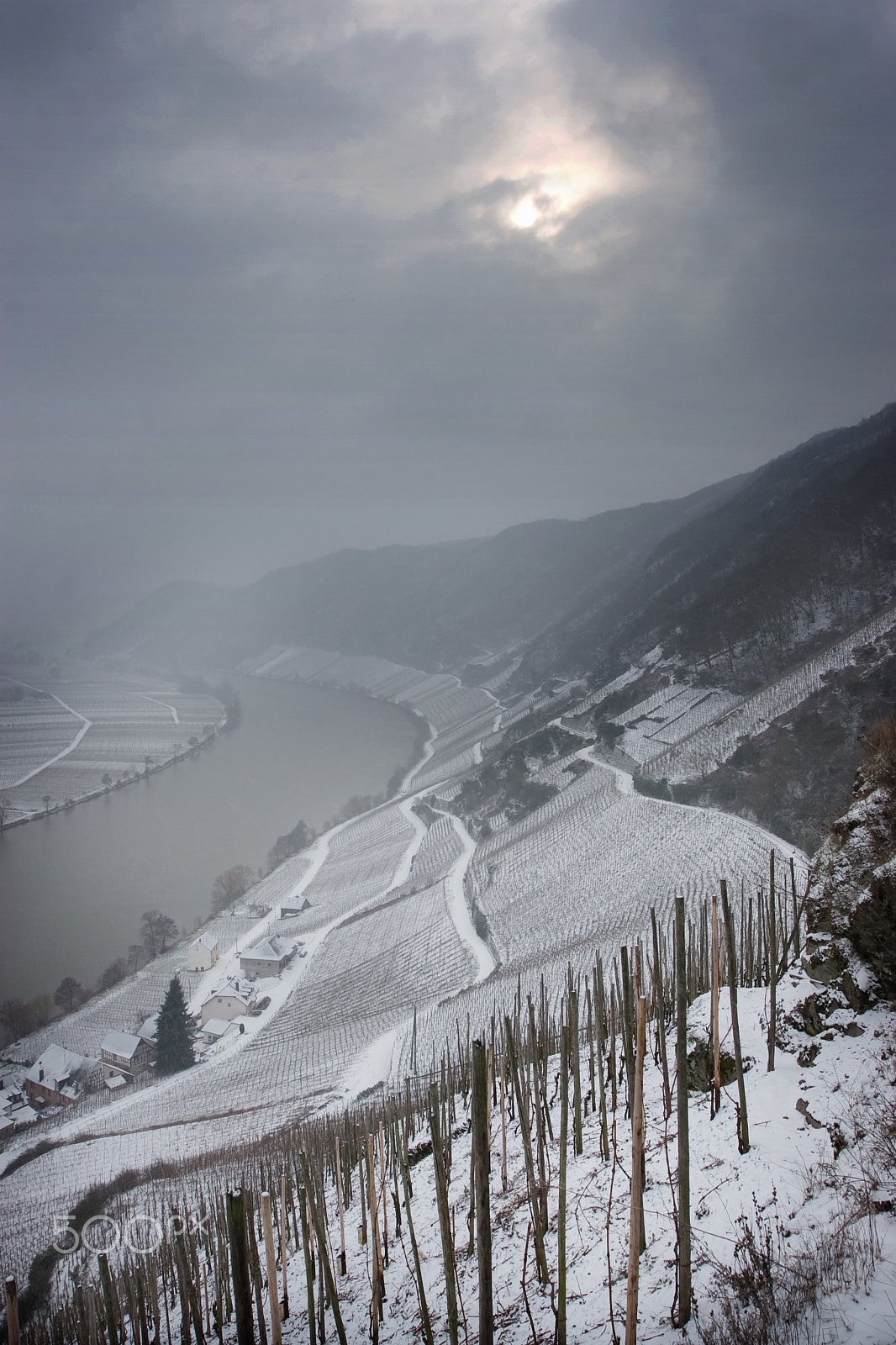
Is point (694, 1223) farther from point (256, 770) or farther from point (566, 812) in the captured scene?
point (256, 770)

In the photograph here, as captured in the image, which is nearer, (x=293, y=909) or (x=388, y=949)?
(x=388, y=949)

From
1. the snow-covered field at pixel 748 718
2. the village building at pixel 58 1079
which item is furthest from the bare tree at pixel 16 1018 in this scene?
the snow-covered field at pixel 748 718

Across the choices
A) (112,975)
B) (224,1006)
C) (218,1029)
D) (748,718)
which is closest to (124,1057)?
(218,1029)

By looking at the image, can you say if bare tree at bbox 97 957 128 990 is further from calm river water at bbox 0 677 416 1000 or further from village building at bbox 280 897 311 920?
village building at bbox 280 897 311 920

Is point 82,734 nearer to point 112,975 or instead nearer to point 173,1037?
point 112,975

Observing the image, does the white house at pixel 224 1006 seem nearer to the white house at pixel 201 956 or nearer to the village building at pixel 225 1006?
the village building at pixel 225 1006

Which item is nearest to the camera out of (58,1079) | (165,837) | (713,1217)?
(713,1217)

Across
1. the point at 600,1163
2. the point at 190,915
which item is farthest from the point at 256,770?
the point at 600,1163
